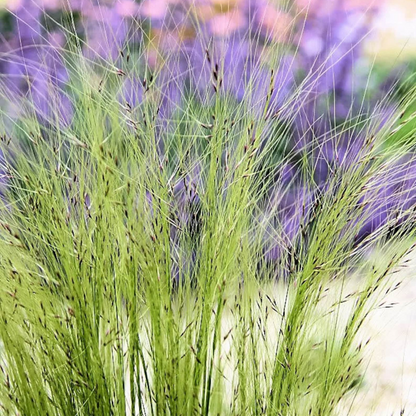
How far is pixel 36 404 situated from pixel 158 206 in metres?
0.42

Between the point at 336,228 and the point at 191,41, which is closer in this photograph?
the point at 336,228

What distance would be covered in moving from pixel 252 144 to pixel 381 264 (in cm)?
31

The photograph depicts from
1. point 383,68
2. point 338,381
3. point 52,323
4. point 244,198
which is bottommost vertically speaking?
point 338,381

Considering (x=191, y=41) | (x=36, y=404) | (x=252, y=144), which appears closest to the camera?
(x=252, y=144)

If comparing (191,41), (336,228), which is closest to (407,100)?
(336,228)

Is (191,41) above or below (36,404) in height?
above

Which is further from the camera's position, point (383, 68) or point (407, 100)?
point (383, 68)

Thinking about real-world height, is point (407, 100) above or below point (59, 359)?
above

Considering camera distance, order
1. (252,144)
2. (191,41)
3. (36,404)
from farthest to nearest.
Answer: (191,41) → (36,404) → (252,144)

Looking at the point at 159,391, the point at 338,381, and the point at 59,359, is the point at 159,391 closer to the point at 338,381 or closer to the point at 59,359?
the point at 59,359

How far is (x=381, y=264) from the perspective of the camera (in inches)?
44.5

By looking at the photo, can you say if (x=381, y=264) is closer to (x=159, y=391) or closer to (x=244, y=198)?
(x=244, y=198)

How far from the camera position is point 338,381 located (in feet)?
3.71

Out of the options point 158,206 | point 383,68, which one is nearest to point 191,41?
point 383,68
